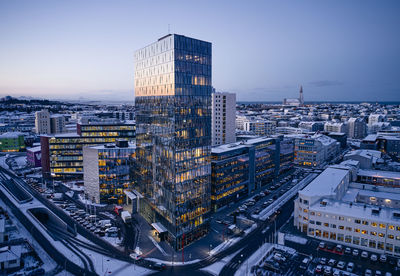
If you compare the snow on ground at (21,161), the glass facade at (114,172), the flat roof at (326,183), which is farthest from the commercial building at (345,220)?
the snow on ground at (21,161)

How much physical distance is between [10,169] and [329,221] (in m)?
159

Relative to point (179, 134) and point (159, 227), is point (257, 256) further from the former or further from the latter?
point (179, 134)

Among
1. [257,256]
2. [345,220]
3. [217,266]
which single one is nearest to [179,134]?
[217,266]

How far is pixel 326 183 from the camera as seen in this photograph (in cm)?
9500

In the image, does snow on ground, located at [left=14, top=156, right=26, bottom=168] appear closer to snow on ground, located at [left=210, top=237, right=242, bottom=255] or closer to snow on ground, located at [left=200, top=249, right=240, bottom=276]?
snow on ground, located at [left=210, top=237, right=242, bottom=255]

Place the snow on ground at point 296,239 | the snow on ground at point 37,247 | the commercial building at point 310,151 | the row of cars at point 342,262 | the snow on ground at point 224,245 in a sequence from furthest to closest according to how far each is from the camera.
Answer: the commercial building at point 310,151 < the snow on ground at point 296,239 < the snow on ground at point 224,245 < the snow on ground at point 37,247 < the row of cars at point 342,262

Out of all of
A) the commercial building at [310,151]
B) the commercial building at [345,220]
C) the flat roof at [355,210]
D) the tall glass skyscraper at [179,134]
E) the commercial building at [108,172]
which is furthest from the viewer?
the commercial building at [310,151]

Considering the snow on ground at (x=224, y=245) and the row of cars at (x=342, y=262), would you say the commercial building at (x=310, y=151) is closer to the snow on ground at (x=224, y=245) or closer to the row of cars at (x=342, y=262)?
the row of cars at (x=342, y=262)

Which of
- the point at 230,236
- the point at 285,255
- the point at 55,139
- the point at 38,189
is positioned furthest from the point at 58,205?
the point at 285,255

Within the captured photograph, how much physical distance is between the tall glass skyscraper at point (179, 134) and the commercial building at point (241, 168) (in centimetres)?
2076

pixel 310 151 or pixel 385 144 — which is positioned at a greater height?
pixel 385 144

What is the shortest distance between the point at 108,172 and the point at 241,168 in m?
50.7

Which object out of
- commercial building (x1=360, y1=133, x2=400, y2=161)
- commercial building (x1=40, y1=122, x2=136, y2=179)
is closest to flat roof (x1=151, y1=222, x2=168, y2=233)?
commercial building (x1=40, y1=122, x2=136, y2=179)

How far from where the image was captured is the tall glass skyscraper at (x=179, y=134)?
223 ft
